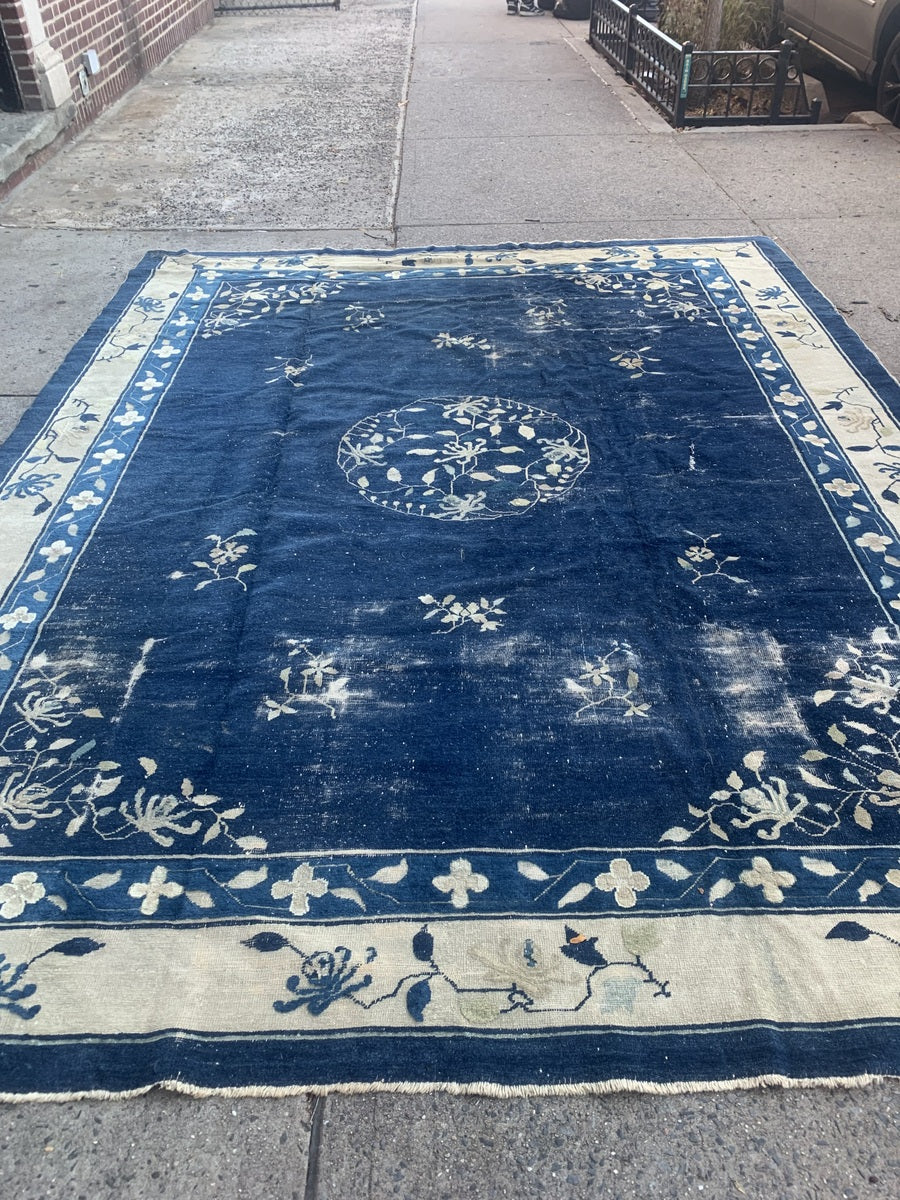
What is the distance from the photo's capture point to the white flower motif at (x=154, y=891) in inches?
78.0

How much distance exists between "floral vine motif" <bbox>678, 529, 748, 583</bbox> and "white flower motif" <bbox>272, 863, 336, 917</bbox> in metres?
1.45

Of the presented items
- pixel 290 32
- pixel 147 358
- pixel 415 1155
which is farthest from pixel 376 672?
pixel 290 32

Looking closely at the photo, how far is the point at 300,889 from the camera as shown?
2008mm

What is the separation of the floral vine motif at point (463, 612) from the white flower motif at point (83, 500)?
1.23 m

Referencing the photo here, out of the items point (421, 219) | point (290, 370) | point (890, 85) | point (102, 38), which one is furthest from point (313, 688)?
point (102, 38)

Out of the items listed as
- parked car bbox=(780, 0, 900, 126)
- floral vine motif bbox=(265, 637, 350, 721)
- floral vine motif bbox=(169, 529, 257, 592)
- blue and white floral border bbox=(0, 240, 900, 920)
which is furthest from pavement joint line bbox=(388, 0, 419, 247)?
parked car bbox=(780, 0, 900, 126)

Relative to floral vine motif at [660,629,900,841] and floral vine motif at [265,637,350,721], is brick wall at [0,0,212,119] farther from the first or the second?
floral vine motif at [660,629,900,841]

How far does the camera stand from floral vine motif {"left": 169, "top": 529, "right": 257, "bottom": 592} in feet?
9.40

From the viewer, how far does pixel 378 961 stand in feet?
6.17

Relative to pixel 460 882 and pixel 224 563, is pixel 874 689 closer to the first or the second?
pixel 460 882

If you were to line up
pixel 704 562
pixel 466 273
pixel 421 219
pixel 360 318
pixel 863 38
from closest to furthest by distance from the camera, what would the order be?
pixel 704 562, pixel 360 318, pixel 466 273, pixel 421 219, pixel 863 38

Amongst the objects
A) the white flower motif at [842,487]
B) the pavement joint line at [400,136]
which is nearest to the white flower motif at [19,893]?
the white flower motif at [842,487]

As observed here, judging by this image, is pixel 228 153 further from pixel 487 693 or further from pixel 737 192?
pixel 487 693

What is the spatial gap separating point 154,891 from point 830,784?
153 cm
